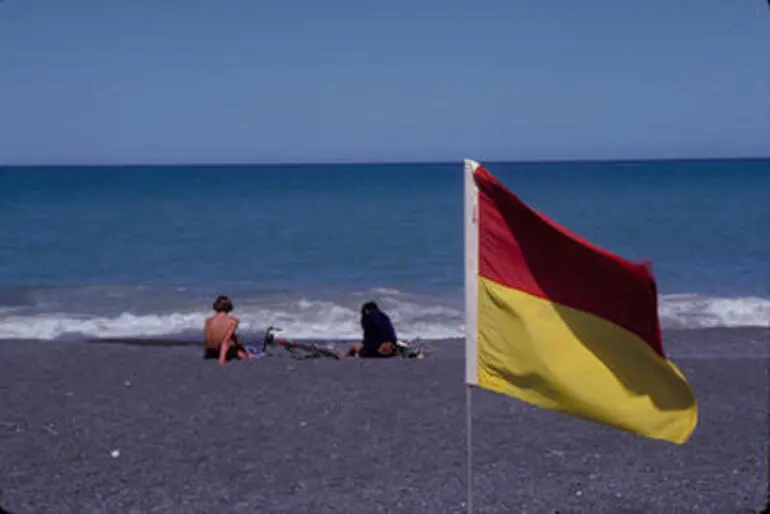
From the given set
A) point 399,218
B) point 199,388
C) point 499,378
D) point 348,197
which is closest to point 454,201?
point 348,197

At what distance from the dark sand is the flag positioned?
7.27ft

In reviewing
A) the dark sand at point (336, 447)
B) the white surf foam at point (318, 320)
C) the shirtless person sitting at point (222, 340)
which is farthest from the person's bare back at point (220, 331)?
the white surf foam at point (318, 320)

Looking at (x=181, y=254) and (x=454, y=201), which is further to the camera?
(x=454, y=201)

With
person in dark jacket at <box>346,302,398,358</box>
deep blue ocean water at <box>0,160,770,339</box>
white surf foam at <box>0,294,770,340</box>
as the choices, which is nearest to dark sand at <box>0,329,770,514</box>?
person in dark jacket at <box>346,302,398,358</box>

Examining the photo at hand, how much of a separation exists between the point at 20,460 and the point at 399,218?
184 feet

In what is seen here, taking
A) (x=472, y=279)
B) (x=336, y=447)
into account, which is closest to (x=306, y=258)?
(x=336, y=447)

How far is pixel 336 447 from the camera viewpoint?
9391mm

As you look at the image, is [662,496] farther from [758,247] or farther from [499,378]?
[758,247]

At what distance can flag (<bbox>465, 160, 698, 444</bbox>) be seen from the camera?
218 inches

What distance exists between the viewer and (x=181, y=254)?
42.3 metres

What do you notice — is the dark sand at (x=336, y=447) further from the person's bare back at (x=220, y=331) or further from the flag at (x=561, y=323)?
the flag at (x=561, y=323)

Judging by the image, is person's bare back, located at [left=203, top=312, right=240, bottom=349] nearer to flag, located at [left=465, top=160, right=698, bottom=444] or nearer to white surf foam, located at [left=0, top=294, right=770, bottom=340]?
white surf foam, located at [left=0, top=294, right=770, bottom=340]

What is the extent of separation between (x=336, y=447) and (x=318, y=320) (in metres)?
13.6

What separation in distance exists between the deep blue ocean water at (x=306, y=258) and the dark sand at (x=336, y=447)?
8165 millimetres
